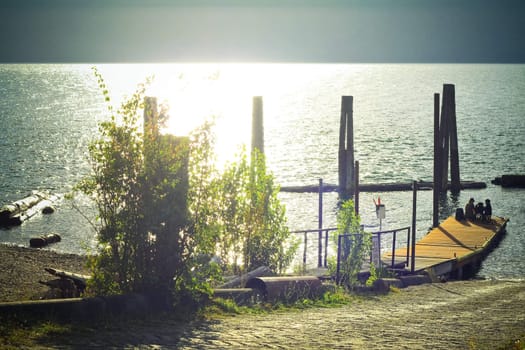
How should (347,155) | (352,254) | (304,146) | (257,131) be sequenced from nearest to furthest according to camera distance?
(352,254), (257,131), (347,155), (304,146)

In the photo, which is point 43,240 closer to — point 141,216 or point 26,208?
point 26,208

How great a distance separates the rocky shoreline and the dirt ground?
1204mm

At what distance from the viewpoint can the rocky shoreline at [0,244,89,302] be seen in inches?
798

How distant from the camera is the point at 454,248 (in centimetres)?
3080

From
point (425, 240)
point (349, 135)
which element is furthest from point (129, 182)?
point (349, 135)

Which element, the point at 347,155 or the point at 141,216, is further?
the point at 347,155

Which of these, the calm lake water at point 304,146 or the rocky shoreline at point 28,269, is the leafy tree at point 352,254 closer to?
the calm lake water at point 304,146

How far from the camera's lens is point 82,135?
9838 centimetres

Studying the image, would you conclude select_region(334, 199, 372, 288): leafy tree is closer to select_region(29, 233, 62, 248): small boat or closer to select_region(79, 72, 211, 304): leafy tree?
select_region(79, 72, 211, 304): leafy tree

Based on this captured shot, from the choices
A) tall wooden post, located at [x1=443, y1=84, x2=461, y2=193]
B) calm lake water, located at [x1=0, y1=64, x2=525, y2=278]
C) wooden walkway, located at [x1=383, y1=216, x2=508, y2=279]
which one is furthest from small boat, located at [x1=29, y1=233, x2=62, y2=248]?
tall wooden post, located at [x1=443, y1=84, x2=461, y2=193]

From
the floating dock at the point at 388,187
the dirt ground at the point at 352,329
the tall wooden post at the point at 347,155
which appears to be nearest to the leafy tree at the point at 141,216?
the dirt ground at the point at 352,329

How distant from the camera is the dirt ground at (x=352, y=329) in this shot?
12.0 metres

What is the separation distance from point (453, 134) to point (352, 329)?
128ft

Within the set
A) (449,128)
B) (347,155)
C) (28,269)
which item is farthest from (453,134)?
(28,269)
